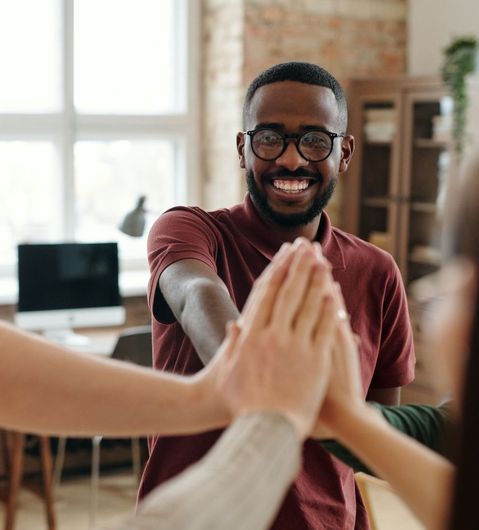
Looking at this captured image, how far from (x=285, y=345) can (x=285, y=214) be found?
89 centimetres

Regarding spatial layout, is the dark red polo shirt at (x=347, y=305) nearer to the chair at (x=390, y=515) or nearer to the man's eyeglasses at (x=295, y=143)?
the man's eyeglasses at (x=295, y=143)

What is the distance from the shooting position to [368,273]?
6.20 ft

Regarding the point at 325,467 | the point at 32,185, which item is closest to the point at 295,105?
the point at 325,467

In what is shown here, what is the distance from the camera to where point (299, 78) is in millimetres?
1880

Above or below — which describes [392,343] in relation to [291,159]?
below

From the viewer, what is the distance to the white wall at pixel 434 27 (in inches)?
227

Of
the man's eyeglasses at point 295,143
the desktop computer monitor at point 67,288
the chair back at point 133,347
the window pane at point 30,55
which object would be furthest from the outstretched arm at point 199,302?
the window pane at point 30,55

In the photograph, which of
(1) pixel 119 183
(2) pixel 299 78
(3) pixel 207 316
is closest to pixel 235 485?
(3) pixel 207 316

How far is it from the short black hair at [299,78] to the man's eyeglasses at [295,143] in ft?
0.27

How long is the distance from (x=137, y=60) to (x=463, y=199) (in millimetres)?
5197

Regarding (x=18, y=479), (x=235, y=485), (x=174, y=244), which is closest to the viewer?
(x=235, y=485)

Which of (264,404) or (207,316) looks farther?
(207,316)

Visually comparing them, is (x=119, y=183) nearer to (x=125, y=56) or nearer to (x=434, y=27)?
(x=125, y=56)

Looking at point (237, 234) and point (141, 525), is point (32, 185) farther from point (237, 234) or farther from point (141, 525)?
point (141, 525)
